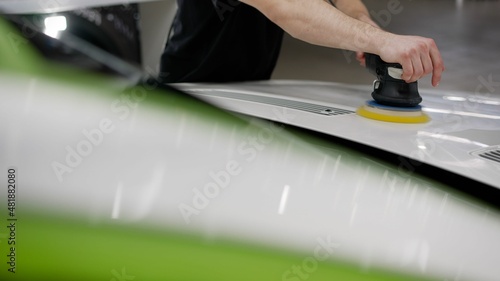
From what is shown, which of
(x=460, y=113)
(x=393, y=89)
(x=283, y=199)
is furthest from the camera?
(x=460, y=113)

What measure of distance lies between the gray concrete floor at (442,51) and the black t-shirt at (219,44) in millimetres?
1136

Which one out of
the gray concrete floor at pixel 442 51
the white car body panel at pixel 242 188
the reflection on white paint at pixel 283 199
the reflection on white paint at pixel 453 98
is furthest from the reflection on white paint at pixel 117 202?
the gray concrete floor at pixel 442 51

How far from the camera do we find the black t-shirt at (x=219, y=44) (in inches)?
63.4

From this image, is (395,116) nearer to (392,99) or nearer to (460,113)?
(392,99)

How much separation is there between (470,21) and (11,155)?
6401mm

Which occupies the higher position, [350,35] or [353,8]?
[353,8]

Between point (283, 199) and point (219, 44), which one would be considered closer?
point (283, 199)

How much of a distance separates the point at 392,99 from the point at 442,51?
3978 millimetres

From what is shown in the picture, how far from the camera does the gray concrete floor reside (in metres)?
3.88

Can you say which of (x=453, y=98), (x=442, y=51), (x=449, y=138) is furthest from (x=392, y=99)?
(x=442, y=51)

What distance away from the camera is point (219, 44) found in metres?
1.62

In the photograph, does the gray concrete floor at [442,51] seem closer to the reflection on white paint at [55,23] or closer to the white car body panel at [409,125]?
the white car body panel at [409,125]

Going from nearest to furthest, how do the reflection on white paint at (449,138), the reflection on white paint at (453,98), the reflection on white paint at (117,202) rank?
the reflection on white paint at (117,202)
the reflection on white paint at (449,138)
the reflection on white paint at (453,98)

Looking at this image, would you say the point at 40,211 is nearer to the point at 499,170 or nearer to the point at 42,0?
the point at 42,0
